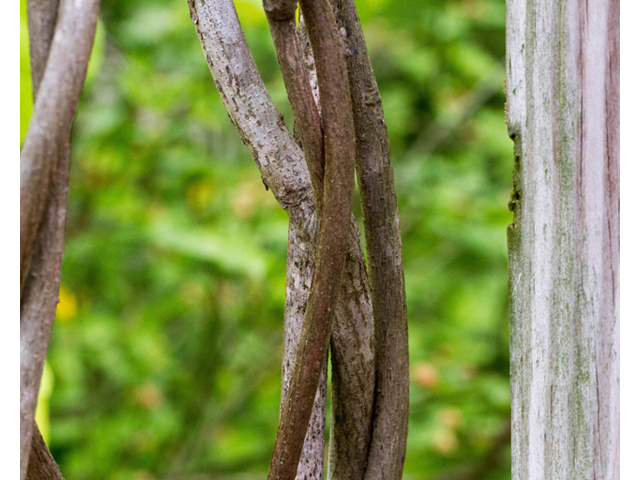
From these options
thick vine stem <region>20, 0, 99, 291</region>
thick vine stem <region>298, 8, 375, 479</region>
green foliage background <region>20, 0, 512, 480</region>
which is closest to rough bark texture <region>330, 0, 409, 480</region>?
thick vine stem <region>298, 8, 375, 479</region>

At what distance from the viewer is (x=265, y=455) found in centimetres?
104

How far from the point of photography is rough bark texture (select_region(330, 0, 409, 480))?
31cm

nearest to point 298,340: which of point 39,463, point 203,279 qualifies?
point 39,463

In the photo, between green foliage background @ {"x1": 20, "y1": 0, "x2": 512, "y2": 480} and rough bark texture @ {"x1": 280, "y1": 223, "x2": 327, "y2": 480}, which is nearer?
rough bark texture @ {"x1": 280, "y1": 223, "x2": 327, "y2": 480}

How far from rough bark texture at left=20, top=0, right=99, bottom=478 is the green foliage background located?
679mm

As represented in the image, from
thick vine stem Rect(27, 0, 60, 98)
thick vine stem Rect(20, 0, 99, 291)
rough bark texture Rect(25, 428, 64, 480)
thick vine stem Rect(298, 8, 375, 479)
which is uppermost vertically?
thick vine stem Rect(27, 0, 60, 98)

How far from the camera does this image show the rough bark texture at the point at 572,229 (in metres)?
0.29

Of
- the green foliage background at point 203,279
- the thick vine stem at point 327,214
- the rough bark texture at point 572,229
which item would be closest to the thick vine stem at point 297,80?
the thick vine stem at point 327,214

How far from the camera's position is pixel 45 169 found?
214 millimetres

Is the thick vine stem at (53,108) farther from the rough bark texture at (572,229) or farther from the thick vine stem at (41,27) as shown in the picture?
the rough bark texture at (572,229)

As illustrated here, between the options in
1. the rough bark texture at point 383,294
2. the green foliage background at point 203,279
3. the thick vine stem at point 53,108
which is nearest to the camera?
the thick vine stem at point 53,108

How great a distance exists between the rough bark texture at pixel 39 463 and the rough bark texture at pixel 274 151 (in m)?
0.13

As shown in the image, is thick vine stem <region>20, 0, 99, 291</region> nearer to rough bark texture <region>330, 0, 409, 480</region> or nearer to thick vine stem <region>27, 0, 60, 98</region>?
thick vine stem <region>27, 0, 60, 98</region>

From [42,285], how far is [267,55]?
3.57 feet
